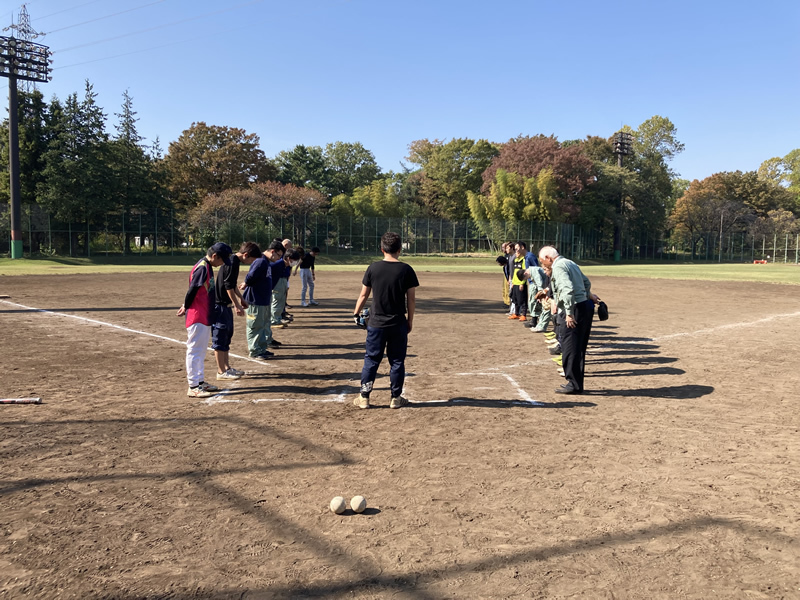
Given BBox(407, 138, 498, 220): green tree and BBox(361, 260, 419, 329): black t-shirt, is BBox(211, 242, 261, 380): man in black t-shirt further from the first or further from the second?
BBox(407, 138, 498, 220): green tree

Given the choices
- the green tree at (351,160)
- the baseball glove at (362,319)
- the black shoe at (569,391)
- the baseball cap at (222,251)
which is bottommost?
the black shoe at (569,391)

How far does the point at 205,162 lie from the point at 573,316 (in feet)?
212

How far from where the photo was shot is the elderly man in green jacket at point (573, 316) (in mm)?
7477

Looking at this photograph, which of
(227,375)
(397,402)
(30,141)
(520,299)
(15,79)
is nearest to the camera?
(397,402)

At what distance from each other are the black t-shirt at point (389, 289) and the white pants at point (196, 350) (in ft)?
7.14

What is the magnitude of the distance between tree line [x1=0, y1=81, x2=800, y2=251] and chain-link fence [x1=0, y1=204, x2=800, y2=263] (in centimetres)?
61

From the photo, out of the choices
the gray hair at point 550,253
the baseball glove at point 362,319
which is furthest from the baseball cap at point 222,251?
the gray hair at point 550,253

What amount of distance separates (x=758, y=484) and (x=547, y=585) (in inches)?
99.7

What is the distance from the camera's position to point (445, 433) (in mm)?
5973

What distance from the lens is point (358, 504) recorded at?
4141 mm

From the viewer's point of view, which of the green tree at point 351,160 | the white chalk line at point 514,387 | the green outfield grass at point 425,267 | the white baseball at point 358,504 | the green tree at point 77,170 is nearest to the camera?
the white baseball at point 358,504

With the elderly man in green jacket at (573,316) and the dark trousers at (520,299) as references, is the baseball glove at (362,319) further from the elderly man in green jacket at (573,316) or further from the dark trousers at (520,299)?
the dark trousers at (520,299)

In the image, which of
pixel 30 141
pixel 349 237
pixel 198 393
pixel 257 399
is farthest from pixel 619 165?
pixel 198 393

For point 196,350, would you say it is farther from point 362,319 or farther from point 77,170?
point 77,170
